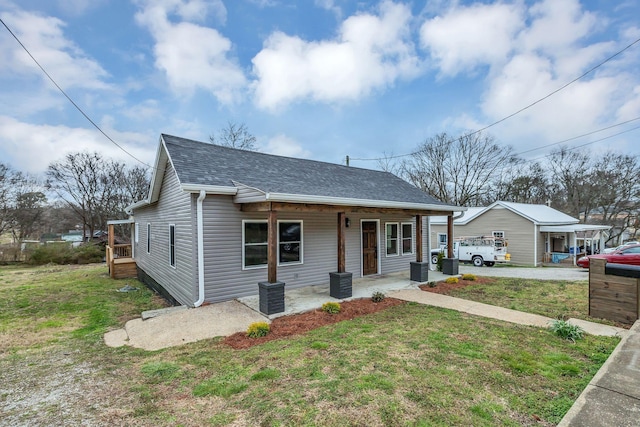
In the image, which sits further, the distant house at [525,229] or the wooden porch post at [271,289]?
the distant house at [525,229]

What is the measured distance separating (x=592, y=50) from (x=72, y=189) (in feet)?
109

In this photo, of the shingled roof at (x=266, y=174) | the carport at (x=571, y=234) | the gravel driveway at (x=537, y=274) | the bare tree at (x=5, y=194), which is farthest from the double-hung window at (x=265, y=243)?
the bare tree at (x=5, y=194)

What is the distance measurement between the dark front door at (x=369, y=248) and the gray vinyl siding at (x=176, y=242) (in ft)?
18.3

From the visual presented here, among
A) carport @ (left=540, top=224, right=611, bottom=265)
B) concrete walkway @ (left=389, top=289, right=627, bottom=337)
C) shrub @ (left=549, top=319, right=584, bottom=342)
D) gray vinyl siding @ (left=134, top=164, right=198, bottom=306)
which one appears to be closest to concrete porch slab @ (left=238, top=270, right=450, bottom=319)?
concrete walkway @ (left=389, top=289, right=627, bottom=337)

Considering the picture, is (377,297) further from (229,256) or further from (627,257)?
(627,257)

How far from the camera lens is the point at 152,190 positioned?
952 centimetres

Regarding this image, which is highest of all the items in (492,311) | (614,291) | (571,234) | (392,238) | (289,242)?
(289,242)

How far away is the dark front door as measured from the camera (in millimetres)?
10156

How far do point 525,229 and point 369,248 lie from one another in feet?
43.4

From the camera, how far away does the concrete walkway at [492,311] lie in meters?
5.16

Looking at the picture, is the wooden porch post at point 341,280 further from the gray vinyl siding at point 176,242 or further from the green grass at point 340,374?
the gray vinyl siding at point 176,242

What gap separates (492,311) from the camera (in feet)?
20.9

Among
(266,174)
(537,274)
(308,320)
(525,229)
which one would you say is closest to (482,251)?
(537,274)

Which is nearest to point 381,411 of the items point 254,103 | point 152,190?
point 152,190
